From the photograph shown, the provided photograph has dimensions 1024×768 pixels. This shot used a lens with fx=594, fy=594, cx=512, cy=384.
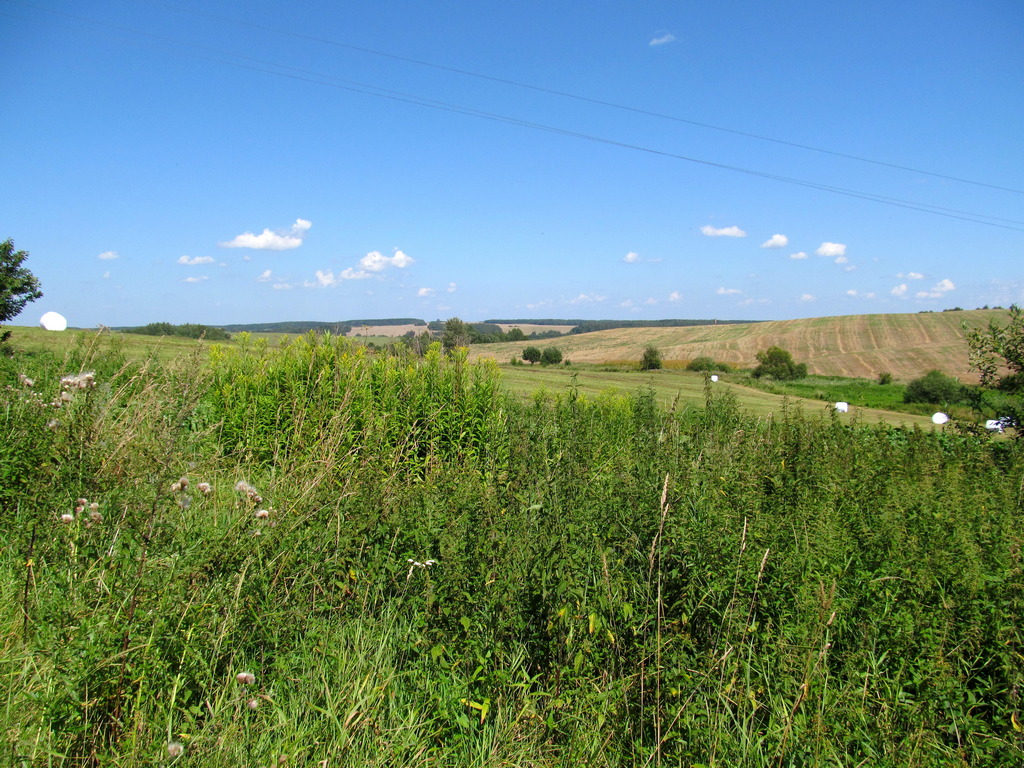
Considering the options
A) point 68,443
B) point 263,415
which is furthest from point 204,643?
point 263,415

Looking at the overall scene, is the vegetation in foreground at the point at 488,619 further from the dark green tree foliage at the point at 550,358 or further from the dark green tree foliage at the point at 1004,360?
A: the dark green tree foliage at the point at 550,358

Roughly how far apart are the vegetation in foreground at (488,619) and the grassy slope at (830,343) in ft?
98.1

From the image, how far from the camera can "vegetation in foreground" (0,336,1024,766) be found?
7.02 feet

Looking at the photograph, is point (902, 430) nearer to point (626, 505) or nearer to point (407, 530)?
point (626, 505)

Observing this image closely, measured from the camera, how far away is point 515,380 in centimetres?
1750

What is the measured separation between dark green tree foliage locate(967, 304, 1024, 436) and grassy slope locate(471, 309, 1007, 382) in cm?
2683

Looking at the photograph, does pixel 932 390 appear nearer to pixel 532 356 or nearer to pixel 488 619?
pixel 532 356

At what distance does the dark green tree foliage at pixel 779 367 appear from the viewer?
35906mm

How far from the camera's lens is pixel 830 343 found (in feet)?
147

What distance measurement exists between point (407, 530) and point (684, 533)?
159 cm

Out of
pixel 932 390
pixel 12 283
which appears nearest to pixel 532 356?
pixel 932 390

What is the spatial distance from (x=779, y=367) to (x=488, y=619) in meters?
38.1

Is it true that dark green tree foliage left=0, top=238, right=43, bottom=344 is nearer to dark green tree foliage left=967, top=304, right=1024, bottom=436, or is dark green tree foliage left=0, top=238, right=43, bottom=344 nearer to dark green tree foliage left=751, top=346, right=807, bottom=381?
dark green tree foliage left=967, top=304, right=1024, bottom=436

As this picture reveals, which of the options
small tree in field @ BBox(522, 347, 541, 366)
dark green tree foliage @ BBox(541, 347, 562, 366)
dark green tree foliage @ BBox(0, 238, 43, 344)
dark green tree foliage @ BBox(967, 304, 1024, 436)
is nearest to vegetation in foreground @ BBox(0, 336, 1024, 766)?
dark green tree foliage @ BBox(967, 304, 1024, 436)
